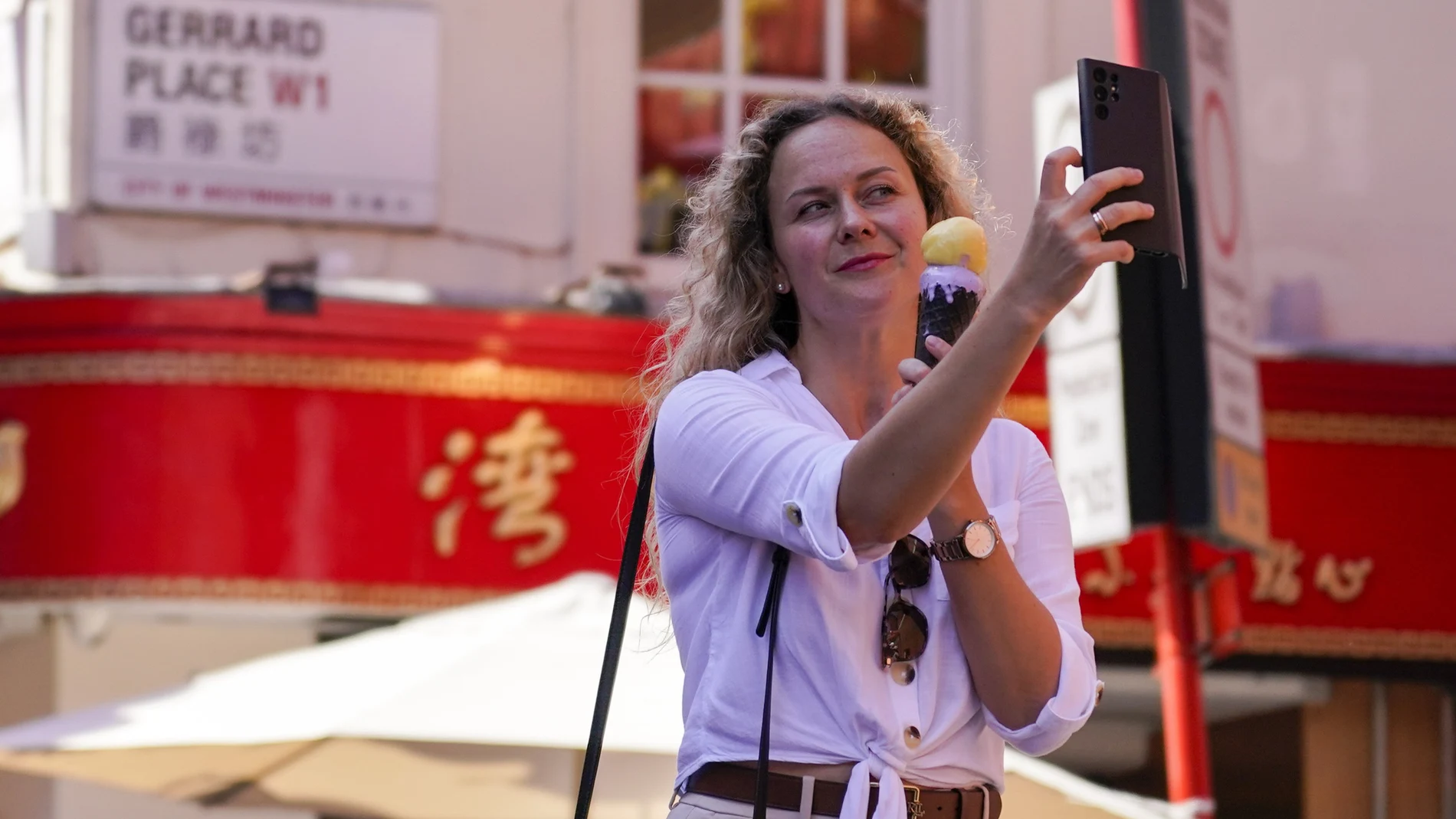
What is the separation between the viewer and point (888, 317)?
225 cm

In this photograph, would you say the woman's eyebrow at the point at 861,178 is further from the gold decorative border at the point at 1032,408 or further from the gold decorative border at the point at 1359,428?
the gold decorative border at the point at 1359,428

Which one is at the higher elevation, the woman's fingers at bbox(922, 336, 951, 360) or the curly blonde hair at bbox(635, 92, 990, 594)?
the curly blonde hair at bbox(635, 92, 990, 594)

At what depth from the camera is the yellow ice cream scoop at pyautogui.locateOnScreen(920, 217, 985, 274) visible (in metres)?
2.02

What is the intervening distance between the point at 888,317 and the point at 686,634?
1.35ft

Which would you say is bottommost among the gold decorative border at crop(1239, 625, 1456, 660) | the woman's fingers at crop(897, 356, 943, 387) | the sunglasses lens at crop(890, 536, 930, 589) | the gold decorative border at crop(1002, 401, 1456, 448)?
the gold decorative border at crop(1239, 625, 1456, 660)

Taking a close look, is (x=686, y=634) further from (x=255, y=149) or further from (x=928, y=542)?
(x=255, y=149)

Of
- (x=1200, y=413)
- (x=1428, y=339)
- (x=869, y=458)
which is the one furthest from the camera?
(x=1428, y=339)

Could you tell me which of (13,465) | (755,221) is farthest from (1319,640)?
(755,221)

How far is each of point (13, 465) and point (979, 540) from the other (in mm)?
5913

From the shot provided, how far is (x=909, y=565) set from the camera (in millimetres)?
2107

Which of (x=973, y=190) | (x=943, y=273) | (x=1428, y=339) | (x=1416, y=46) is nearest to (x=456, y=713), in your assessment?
(x=973, y=190)

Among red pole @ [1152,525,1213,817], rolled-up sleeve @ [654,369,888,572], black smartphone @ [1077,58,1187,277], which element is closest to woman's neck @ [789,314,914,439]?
rolled-up sleeve @ [654,369,888,572]

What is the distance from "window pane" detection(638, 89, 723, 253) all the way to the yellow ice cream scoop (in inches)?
240

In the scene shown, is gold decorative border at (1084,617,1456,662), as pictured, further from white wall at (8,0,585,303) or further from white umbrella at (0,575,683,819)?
white umbrella at (0,575,683,819)
